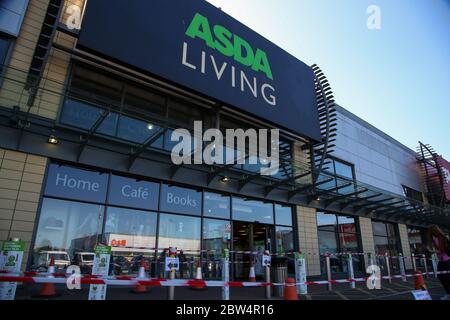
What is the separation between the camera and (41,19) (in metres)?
8.94

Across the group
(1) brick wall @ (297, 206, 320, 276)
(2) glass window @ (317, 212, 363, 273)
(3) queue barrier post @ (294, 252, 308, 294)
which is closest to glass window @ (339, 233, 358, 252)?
(2) glass window @ (317, 212, 363, 273)

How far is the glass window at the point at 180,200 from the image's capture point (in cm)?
1026

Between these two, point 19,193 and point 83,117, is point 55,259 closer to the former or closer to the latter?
point 19,193

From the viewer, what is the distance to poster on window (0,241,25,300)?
5.71m

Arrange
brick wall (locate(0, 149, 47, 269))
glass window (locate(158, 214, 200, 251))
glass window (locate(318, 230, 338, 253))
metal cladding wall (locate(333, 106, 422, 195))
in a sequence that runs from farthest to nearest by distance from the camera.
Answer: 1. metal cladding wall (locate(333, 106, 422, 195))
2. glass window (locate(318, 230, 338, 253))
3. glass window (locate(158, 214, 200, 251))
4. brick wall (locate(0, 149, 47, 269))

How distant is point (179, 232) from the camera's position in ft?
33.8

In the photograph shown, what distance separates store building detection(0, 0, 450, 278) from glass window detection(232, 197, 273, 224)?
0.05 meters

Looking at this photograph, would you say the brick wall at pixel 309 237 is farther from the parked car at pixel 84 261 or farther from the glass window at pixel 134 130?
the parked car at pixel 84 261

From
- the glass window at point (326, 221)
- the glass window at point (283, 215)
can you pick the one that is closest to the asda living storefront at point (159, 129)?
the glass window at point (283, 215)

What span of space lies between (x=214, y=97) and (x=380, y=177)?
15.9m

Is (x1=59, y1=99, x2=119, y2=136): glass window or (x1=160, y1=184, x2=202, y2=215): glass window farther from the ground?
(x1=59, y1=99, x2=119, y2=136): glass window

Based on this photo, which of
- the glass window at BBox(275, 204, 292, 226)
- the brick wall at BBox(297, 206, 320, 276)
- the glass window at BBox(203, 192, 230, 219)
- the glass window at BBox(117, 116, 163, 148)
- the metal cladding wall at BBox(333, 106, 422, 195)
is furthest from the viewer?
the metal cladding wall at BBox(333, 106, 422, 195)

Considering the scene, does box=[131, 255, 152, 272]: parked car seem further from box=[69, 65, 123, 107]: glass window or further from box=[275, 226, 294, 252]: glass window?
box=[275, 226, 294, 252]: glass window

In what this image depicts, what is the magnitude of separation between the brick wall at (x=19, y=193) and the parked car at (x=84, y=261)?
3.87ft
